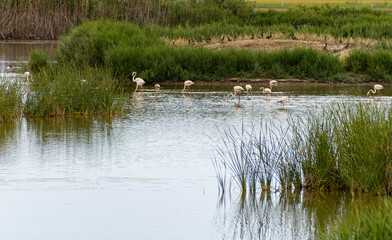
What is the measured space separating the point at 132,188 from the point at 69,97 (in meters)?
6.23

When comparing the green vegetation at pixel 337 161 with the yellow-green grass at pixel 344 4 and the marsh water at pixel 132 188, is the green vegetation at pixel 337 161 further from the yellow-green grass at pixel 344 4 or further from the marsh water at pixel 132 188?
the yellow-green grass at pixel 344 4

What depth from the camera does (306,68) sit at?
22.7 meters

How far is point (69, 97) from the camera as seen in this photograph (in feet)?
48.4

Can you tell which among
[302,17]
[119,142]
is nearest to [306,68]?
[119,142]

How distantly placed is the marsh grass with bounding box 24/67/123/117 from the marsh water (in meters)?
0.29

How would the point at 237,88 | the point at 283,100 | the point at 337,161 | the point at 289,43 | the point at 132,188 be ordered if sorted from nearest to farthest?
1. the point at 337,161
2. the point at 132,188
3. the point at 283,100
4. the point at 237,88
5. the point at 289,43

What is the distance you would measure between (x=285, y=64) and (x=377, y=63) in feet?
9.38

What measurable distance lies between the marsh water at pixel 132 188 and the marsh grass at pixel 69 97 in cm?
29

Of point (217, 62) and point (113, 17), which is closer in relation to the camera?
point (217, 62)

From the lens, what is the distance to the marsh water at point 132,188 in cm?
736

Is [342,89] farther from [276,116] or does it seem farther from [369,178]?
[369,178]

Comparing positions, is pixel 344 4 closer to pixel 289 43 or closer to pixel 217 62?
pixel 289 43

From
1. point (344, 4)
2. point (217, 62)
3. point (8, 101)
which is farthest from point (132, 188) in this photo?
point (344, 4)

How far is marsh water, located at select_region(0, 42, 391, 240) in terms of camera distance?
7.36m
